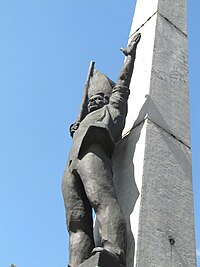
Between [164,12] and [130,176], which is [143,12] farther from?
[130,176]

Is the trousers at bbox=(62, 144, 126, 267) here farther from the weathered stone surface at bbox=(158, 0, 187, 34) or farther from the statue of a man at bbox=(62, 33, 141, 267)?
the weathered stone surface at bbox=(158, 0, 187, 34)

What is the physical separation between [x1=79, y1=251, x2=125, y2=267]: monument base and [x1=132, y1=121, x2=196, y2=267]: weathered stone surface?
0.29 metres

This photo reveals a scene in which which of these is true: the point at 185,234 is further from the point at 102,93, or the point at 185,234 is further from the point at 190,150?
the point at 102,93

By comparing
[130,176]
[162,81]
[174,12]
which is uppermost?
[174,12]

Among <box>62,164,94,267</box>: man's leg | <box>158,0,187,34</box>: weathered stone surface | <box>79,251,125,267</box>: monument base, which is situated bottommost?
<box>79,251,125,267</box>: monument base

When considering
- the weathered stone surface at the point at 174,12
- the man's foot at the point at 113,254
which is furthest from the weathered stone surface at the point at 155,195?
the weathered stone surface at the point at 174,12

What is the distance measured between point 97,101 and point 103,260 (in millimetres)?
2112

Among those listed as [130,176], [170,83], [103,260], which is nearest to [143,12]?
[170,83]

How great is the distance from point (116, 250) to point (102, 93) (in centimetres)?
207

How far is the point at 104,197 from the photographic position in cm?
479

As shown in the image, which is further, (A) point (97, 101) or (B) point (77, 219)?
(A) point (97, 101)

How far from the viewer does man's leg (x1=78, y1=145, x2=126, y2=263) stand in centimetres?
453

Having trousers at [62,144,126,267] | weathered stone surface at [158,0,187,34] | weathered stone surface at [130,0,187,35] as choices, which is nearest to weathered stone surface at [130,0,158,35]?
weathered stone surface at [130,0,187,35]

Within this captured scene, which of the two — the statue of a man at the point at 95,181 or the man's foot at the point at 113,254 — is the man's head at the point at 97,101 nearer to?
the statue of a man at the point at 95,181
